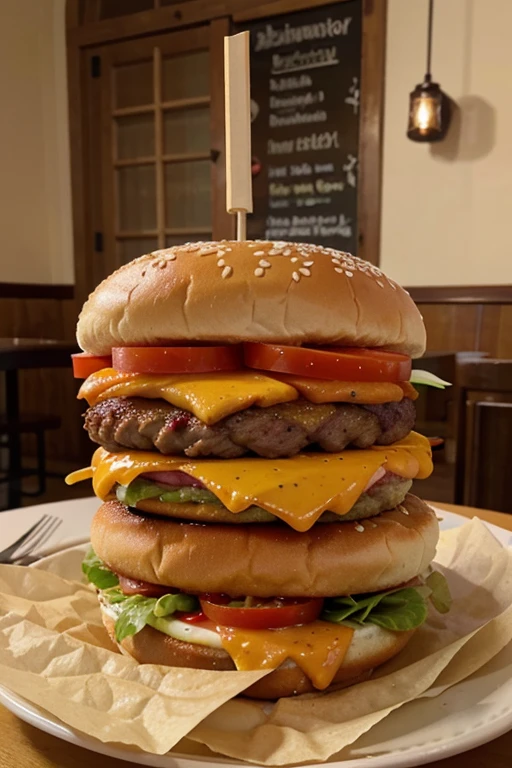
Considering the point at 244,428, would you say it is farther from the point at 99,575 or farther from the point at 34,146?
the point at 34,146

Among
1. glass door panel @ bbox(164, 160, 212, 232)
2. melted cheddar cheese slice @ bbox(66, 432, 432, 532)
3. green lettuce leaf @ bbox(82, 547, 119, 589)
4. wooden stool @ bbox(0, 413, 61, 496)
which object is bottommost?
wooden stool @ bbox(0, 413, 61, 496)

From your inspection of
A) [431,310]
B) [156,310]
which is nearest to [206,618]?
[156,310]

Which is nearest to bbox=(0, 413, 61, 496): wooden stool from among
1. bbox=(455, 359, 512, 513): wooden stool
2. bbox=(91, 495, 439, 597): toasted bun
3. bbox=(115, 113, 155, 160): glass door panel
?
bbox=(115, 113, 155, 160): glass door panel

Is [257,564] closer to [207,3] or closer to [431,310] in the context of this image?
[431,310]

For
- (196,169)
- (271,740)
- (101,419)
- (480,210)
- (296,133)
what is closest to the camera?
(271,740)

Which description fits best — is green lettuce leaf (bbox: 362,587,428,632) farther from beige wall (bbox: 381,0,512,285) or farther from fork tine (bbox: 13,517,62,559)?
beige wall (bbox: 381,0,512,285)

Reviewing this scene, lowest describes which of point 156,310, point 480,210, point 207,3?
point 156,310

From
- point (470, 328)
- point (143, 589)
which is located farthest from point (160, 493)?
point (470, 328)
